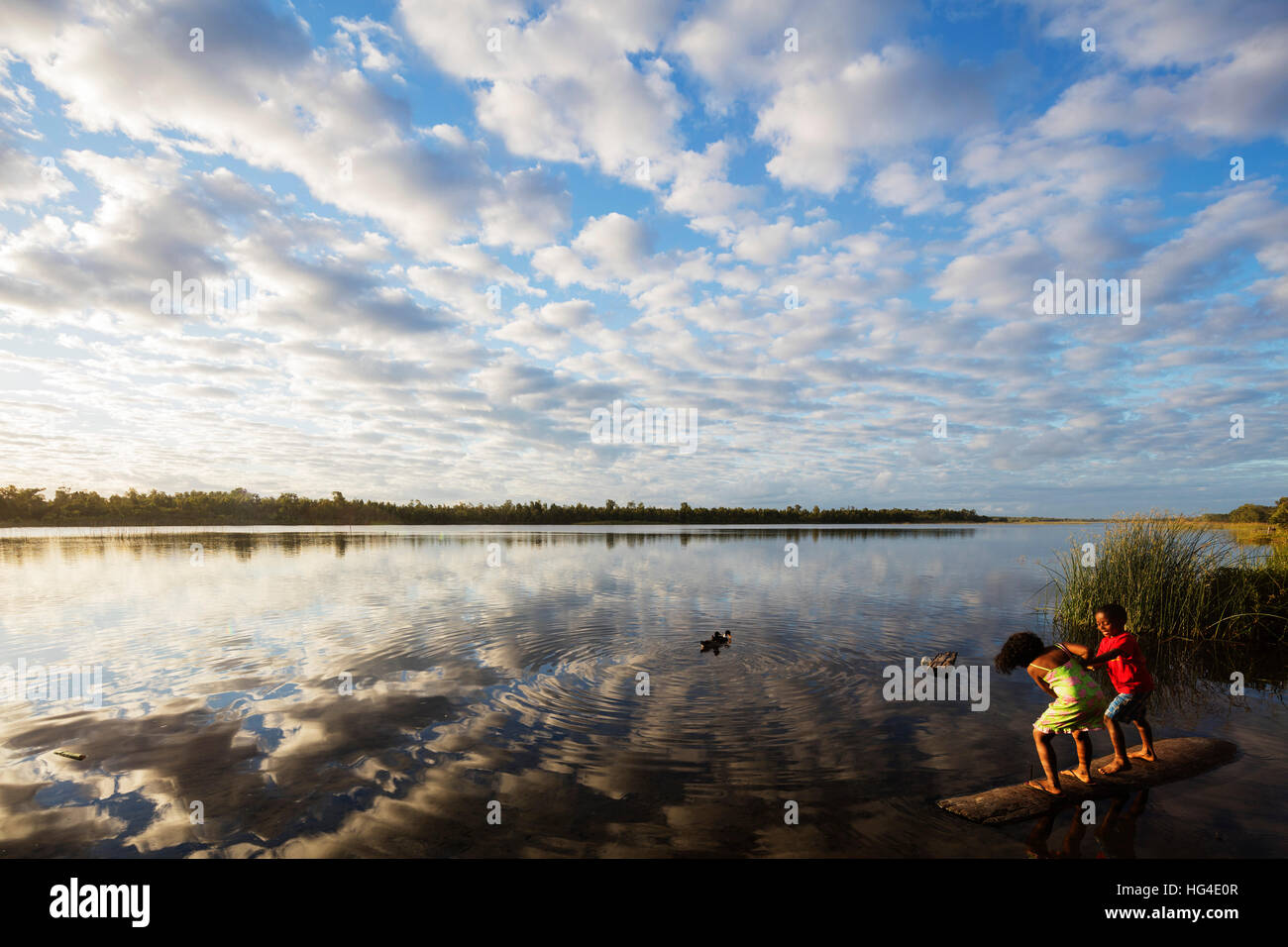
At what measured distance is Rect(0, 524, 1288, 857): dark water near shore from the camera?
6699 mm

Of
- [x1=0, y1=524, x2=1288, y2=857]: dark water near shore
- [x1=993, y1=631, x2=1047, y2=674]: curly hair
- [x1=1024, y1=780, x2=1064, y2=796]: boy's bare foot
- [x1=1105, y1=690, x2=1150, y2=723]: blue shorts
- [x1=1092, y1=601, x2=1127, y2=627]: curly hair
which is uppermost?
[x1=1092, y1=601, x2=1127, y2=627]: curly hair

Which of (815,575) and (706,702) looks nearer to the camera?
(706,702)

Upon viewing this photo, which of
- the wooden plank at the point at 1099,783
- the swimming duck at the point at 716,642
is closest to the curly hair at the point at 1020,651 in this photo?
the wooden plank at the point at 1099,783

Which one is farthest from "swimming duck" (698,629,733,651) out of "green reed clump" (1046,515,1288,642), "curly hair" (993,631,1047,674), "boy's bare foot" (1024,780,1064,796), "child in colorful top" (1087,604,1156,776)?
"green reed clump" (1046,515,1288,642)

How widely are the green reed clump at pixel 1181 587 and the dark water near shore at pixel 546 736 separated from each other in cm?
278

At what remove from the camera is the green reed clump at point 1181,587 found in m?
18.0

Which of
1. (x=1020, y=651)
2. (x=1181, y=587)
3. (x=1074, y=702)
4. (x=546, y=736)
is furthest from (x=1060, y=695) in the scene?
(x=1181, y=587)

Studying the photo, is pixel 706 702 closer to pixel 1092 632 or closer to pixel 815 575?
pixel 1092 632

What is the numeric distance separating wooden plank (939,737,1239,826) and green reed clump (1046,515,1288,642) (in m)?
11.2

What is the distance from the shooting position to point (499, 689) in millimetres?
12359

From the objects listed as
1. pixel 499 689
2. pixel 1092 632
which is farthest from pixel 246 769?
pixel 1092 632

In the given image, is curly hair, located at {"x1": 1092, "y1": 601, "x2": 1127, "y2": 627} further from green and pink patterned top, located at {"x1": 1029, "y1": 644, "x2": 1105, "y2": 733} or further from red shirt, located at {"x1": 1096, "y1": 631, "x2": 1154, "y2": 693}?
green and pink patterned top, located at {"x1": 1029, "y1": 644, "x2": 1105, "y2": 733}
